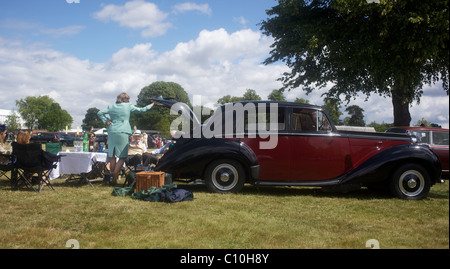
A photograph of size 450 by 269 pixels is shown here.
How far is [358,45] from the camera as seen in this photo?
1325 cm

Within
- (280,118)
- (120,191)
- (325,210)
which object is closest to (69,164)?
(120,191)

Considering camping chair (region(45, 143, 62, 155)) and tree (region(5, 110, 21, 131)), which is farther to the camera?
tree (region(5, 110, 21, 131))

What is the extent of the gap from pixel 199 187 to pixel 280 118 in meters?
2.43

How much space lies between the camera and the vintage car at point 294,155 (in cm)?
627

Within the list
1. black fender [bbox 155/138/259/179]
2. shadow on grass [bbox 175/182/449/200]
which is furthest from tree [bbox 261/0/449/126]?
black fender [bbox 155/138/259/179]

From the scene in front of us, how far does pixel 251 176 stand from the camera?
6.38 meters

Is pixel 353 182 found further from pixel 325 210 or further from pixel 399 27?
pixel 399 27

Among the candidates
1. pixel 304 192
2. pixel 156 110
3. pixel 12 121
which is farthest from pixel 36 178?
pixel 12 121

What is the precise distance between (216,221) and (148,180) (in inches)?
96.1

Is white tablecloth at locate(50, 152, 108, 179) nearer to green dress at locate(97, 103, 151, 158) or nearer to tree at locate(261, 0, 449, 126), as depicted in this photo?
green dress at locate(97, 103, 151, 158)

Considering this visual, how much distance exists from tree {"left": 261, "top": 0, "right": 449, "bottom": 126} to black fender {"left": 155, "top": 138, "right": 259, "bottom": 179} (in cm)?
569

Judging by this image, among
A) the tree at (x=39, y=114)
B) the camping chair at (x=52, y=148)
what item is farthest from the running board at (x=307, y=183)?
the tree at (x=39, y=114)

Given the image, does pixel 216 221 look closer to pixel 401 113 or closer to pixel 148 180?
pixel 148 180

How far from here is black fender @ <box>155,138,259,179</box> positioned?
635 centimetres
